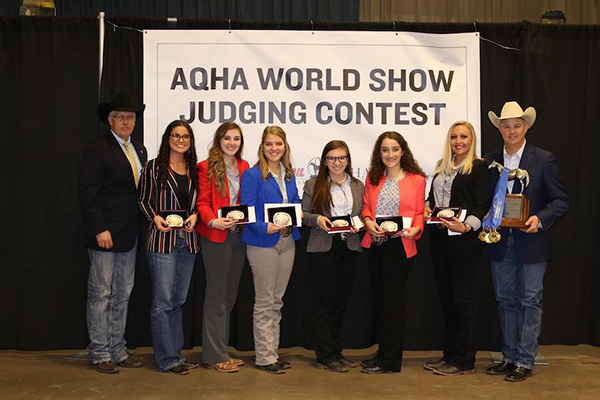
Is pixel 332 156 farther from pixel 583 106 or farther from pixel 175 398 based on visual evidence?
pixel 583 106

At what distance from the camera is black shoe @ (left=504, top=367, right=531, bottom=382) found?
4.18 metres

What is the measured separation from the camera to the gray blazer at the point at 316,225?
13.9 feet

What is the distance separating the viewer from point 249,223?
415cm

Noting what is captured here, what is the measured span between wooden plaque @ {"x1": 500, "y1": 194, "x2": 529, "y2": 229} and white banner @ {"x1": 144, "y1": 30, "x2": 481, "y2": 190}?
0.91m

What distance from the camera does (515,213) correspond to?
4.10 metres

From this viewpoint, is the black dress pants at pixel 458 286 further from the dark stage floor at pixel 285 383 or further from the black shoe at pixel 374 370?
→ the black shoe at pixel 374 370

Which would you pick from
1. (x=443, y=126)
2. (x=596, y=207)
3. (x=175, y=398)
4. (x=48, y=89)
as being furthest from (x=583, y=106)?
(x=48, y=89)

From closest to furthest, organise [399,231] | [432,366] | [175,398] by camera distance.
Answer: [175,398], [399,231], [432,366]

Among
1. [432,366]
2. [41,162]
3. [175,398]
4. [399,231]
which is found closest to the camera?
[175,398]

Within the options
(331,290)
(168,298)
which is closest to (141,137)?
(168,298)

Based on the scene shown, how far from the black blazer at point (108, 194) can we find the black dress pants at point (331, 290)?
123cm

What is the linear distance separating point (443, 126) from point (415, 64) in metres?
0.51

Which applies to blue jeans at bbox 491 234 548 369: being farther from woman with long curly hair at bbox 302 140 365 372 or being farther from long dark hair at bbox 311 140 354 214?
long dark hair at bbox 311 140 354 214

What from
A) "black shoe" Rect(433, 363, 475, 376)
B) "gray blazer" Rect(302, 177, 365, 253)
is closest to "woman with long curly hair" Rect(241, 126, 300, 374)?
"gray blazer" Rect(302, 177, 365, 253)
